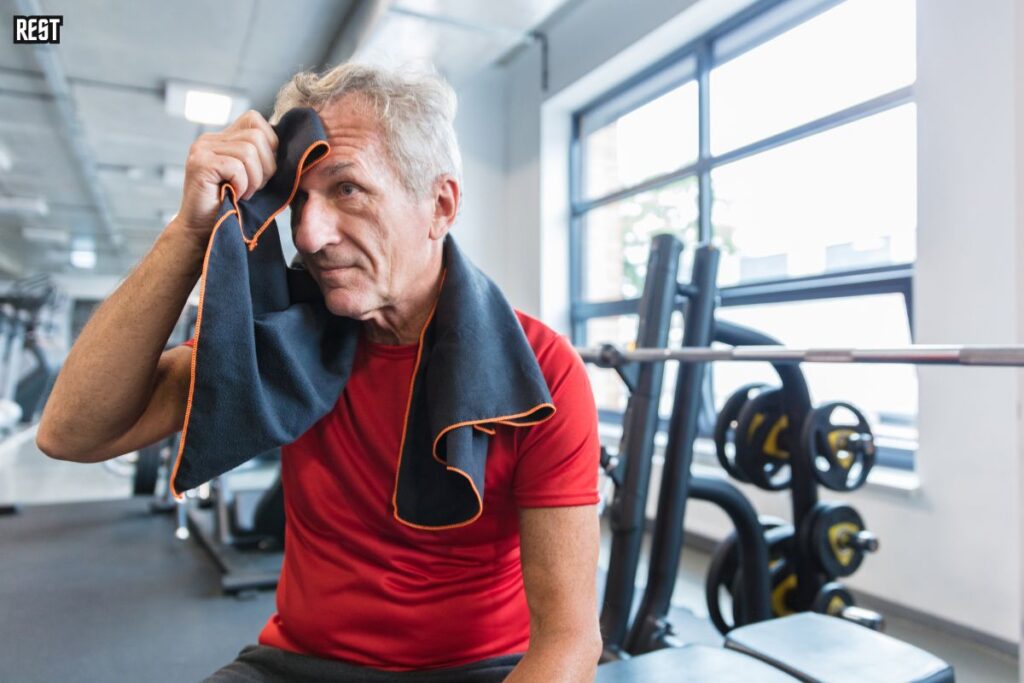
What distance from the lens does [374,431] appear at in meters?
1.05

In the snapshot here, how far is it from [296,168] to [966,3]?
2359mm

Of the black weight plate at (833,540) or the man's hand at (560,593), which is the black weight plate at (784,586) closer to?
the black weight plate at (833,540)

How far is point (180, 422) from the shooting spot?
99 cm

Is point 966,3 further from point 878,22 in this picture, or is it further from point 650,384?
point 650,384

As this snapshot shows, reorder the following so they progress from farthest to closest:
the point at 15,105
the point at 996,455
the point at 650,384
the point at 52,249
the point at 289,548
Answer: the point at 52,249 < the point at 15,105 < the point at 996,455 < the point at 650,384 < the point at 289,548

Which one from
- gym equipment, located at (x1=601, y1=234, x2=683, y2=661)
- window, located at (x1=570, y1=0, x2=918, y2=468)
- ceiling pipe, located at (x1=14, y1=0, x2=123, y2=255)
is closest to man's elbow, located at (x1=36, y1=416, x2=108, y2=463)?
gym equipment, located at (x1=601, y1=234, x2=683, y2=661)

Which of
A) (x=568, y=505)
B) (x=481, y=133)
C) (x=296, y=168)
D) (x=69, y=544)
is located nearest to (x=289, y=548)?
(x=568, y=505)

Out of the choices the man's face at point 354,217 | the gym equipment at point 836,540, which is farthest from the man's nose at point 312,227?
the gym equipment at point 836,540

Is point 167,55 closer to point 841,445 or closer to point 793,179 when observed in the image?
point 793,179

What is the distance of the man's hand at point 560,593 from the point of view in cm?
89

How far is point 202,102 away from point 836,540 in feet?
17.2

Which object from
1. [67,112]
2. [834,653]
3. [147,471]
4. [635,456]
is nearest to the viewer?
[834,653]

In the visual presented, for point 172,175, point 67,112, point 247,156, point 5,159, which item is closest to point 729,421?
Result: point 247,156

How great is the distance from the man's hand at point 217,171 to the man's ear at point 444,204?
23 centimetres
